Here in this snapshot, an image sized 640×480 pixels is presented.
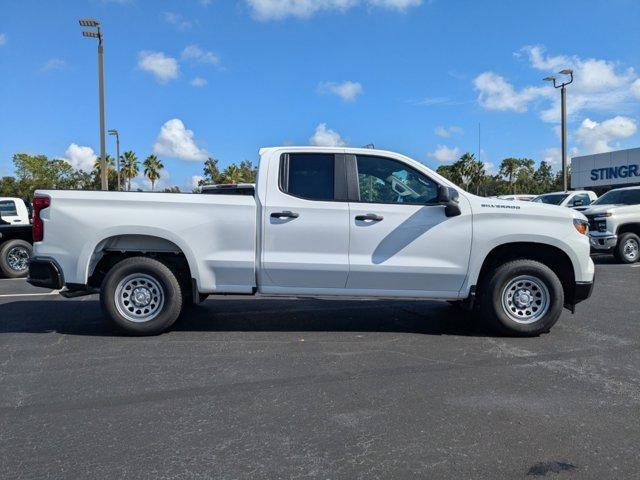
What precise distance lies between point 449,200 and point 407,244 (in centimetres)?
63

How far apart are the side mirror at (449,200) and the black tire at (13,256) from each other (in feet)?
30.6

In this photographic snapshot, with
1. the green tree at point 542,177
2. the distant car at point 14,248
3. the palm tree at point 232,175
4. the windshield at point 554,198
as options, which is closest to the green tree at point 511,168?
the green tree at point 542,177

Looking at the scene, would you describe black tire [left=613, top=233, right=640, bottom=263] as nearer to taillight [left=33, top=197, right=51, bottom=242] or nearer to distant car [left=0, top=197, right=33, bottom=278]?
taillight [left=33, top=197, right=51, bottom=242]

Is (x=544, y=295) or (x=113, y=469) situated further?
(x=544, y=295)

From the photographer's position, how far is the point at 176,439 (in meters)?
3.50

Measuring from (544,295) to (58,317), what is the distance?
5908mm

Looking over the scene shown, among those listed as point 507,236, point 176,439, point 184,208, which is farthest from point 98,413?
point 507,236

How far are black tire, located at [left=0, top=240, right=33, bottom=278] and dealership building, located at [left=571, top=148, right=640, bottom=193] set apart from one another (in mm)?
30038

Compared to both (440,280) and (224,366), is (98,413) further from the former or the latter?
(440,280)

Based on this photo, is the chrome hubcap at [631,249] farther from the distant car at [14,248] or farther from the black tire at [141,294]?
the distant car at [14,248]

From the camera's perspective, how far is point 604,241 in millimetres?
13594

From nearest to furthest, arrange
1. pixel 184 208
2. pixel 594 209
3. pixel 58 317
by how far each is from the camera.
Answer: pixel 184 208, pixel 58 317, pixel 594 209

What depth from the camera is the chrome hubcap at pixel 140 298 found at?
5.98 m

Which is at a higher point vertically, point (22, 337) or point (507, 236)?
point (507, 236)
